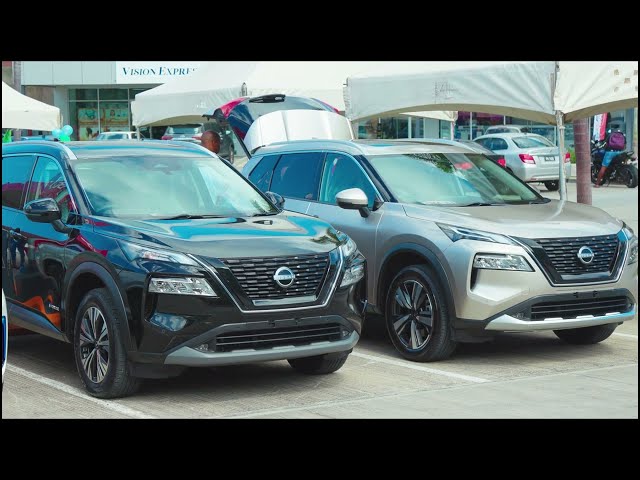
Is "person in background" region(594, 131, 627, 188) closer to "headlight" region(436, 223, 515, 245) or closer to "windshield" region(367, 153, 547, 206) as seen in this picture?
"windshield" region(367, 153, 547, 206)

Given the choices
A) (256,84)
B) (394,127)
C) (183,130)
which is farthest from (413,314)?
(394,127)

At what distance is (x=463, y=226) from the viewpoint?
7906 millimetres

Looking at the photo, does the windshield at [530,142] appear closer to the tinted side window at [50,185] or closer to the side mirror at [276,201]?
the side mirror at [276,201]

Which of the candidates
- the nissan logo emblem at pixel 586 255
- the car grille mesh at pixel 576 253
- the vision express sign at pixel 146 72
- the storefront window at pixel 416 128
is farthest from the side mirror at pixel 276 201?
the vision express sign at pixel 146 72

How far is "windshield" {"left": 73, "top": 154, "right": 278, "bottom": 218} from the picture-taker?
24.2 feet

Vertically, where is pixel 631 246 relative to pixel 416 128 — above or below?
below

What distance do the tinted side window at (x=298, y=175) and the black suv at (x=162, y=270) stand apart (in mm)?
1417

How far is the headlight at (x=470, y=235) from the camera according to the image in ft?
25.3

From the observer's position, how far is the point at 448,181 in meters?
8.95

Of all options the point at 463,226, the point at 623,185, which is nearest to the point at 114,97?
the point at 623,185

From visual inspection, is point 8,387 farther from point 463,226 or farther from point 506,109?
point 506,109

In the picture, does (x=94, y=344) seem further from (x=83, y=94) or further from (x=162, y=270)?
(x=83, y=94)

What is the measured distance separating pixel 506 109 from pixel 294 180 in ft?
9.82

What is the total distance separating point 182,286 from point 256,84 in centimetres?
1021
